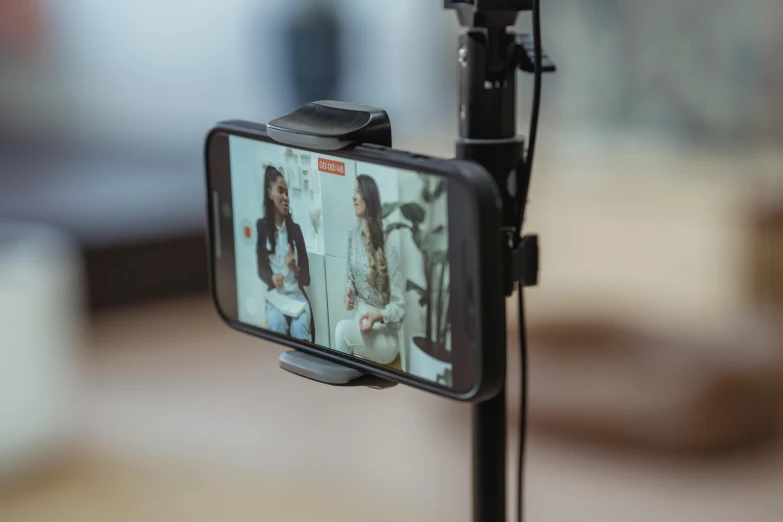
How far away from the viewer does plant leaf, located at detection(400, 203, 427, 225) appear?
1.70 feet

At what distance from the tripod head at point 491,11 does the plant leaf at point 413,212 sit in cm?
10

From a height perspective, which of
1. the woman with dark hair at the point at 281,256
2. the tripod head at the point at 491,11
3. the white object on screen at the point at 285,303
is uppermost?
the tripod head at the point at 491,11

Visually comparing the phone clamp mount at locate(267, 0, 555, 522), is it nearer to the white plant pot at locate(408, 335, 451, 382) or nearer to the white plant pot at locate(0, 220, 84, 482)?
the white plant pot at locate(408, 335, 451, 382)

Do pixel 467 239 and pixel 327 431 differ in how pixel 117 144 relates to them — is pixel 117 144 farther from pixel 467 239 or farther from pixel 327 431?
pixel 467 239

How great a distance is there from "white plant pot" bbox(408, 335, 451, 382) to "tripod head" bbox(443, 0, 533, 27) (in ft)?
0.56

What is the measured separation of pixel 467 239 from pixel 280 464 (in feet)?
5.45

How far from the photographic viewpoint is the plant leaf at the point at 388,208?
53 cm

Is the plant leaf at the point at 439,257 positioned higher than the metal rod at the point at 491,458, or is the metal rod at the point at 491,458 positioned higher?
the plant leaf at the point at 439,257

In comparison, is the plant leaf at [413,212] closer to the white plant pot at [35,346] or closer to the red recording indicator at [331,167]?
the red recording indicator at [331,167]

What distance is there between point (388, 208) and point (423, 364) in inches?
3.4

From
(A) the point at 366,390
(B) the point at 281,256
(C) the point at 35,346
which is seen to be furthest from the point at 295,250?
(A) the point at 366,390

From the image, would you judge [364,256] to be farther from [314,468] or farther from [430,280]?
[314,468]

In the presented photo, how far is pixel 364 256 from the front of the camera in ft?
1.83

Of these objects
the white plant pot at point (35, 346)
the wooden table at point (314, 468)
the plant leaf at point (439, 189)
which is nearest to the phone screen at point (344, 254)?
the plant leaf at point (439, 189)
